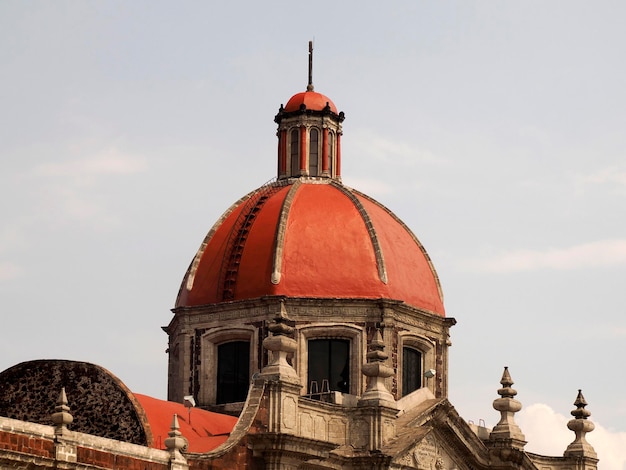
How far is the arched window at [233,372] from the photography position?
179 ft

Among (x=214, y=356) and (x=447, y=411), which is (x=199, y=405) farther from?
(x=447, y=411)

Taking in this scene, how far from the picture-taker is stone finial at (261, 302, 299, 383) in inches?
1906

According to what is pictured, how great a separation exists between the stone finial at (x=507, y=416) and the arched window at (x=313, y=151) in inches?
391

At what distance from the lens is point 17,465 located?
3706cm

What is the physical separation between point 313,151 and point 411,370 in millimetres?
8750

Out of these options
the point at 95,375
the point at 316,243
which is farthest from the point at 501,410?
the point at 95,375

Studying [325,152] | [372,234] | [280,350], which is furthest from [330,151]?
[280,350]

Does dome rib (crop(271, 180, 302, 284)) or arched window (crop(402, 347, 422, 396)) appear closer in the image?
dome rib (crop(271, 180, 302, 284))

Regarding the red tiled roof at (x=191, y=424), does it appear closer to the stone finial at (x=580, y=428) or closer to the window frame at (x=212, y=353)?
the window frame at (x=212, y=353)

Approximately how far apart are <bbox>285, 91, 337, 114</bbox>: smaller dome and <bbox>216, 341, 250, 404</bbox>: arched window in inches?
372

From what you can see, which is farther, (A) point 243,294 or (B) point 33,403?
(A) point 243,294

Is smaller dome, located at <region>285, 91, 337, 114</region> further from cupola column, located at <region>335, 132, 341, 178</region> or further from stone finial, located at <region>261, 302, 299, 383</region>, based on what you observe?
stone finial, located at <region>261, 302, 299, 383</region>

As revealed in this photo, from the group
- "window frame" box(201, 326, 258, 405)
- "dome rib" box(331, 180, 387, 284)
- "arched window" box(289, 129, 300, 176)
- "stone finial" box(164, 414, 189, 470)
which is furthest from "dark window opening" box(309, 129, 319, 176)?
"stone finial" box(164, 414, 189, 470)

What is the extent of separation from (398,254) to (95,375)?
15.3 m
